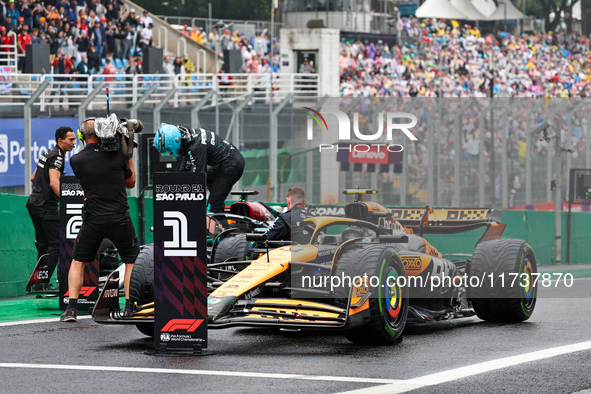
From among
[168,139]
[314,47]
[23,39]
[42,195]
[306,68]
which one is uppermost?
[314,47]

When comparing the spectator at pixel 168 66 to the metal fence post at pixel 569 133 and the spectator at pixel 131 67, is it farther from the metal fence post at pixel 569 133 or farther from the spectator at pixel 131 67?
the metal fence post at pixel 569 133

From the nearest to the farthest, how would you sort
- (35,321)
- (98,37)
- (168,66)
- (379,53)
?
(35,321) < (98,37) < (168,66) < (379,53)

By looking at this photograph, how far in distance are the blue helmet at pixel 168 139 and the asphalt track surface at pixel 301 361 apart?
1786 mm

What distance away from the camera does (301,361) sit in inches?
292

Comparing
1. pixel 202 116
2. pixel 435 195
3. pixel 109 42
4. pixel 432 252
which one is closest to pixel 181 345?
pixel 432 252

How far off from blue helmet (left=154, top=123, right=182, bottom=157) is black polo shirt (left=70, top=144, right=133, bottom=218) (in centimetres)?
109

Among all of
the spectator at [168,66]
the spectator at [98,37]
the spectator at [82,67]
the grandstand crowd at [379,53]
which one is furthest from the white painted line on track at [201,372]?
the spectator at [168,66]

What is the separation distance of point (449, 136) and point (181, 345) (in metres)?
14.0

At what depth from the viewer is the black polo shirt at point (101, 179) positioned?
9.16 metres

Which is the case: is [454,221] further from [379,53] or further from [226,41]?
[379,53]

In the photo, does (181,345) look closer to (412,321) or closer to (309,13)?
(412,321)

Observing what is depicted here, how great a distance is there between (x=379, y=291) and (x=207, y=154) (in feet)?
11.4

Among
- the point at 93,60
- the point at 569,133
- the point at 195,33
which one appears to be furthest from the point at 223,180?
the point at 195,33

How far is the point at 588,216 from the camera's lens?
2089 centimetres
